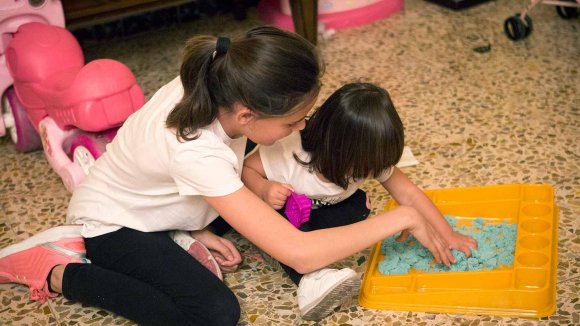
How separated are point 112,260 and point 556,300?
680 mm

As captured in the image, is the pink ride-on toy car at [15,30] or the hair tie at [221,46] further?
the pink ride-on toy car at [15,30]

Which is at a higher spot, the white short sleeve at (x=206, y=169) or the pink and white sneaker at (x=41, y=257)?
the white short sleeve at (x=206, y=169)

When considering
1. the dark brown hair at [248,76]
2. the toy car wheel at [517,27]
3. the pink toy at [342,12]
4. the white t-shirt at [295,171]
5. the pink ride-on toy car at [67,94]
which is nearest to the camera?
the dark brown hair at [248,76]

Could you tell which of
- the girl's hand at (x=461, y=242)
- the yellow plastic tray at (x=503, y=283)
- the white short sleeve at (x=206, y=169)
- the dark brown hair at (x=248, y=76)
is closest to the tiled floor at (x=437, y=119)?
the yellow plastic tray at (x=503, y=283)

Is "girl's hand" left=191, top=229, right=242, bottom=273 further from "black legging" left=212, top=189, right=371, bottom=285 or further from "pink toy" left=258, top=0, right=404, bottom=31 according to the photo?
"pink toy" left=258, top=0, right=404, bottom=31

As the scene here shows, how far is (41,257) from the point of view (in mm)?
1122

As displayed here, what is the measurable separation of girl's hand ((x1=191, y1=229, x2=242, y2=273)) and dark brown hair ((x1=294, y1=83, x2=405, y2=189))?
24 centimetres

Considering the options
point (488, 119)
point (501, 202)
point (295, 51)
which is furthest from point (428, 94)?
point (295, 51)

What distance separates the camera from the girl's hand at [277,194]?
1054mm

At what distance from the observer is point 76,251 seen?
113 cm

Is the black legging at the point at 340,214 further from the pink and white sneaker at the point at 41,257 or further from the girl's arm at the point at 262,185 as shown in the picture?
the pink and white sneaker at the point at 41,257

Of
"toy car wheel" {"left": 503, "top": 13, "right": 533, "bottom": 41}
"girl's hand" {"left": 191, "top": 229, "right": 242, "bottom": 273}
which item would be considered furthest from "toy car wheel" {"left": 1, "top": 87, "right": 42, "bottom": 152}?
"toy car wheel" {"left": 503, "top": 13, "right": 533, "bottom": 41}

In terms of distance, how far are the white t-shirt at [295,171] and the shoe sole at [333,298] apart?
0.17 m

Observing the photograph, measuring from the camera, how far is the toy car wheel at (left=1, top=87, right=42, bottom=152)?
153cm
